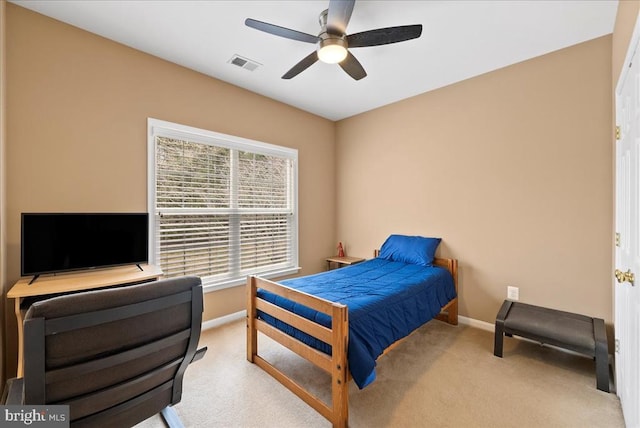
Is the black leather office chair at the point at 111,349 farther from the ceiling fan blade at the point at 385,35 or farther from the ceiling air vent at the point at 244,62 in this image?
the ceiling air vent at the point at 244,62

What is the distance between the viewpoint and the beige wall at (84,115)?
2.02 meters

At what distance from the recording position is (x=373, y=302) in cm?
202

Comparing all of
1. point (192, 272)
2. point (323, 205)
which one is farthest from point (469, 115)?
point (192, 272)

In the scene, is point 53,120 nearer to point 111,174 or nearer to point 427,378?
point 111,174

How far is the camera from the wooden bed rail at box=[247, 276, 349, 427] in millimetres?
1633

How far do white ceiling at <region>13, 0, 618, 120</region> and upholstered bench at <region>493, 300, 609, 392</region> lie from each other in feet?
7.79

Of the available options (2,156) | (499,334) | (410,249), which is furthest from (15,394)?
(410,249)

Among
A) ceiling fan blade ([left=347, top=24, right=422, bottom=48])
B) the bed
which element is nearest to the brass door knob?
the bed

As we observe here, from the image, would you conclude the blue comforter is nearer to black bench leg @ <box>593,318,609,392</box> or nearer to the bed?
the bed

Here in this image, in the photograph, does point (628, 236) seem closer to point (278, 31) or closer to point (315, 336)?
point (315, 336)

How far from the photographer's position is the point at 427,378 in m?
2.13

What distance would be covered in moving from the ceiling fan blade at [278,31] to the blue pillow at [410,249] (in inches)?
94.5

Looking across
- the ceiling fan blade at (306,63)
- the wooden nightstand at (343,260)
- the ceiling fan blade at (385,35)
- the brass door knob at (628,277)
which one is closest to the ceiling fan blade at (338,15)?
the ceiling fan blade at (385,35)

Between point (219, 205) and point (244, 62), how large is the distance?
1.51m
